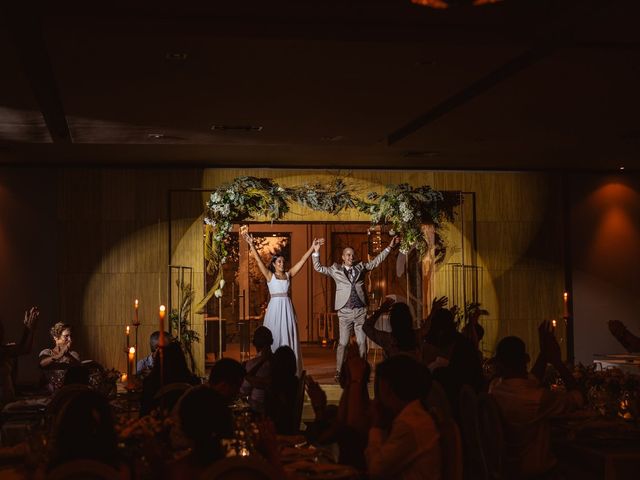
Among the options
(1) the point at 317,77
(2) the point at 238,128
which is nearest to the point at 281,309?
(2) the point at 238,128

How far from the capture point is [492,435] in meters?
4.68

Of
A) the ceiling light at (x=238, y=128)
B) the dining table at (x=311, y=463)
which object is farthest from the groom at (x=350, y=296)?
the dining table at (x=311, y=463)

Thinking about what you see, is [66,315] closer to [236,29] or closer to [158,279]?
[158,279]

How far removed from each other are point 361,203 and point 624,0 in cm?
749

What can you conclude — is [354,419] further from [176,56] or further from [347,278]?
[347,278]

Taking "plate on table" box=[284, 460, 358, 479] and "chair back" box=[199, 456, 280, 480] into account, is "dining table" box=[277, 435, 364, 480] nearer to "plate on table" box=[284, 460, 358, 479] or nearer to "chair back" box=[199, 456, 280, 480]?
"plate on table" box=[284, 460, 358, 479]

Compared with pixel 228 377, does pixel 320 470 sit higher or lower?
lower

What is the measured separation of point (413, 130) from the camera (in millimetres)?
9812

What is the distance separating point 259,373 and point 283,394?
1.30m

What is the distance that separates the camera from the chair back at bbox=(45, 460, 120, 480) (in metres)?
3.18

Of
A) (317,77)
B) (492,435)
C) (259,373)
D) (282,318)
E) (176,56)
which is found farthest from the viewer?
(282,318)

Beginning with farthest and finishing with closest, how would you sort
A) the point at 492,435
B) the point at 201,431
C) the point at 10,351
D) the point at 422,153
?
1. the point at 422,153
2. the point at 10,351
3. the point at 492,435
4. the point at 201,431

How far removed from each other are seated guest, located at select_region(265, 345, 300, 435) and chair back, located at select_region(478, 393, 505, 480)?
5.65 ft

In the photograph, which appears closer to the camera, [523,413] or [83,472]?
[83,472]
